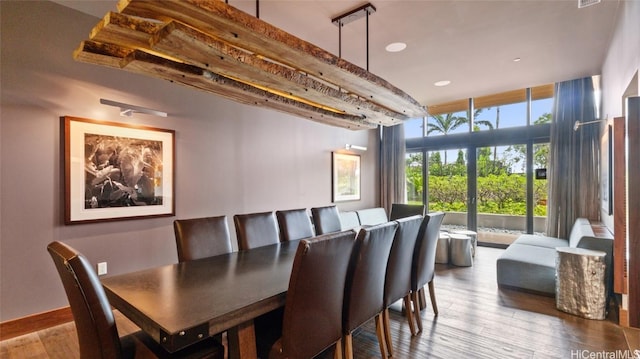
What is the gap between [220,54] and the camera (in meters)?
1.58

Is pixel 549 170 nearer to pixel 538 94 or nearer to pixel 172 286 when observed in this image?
pixel 538 94

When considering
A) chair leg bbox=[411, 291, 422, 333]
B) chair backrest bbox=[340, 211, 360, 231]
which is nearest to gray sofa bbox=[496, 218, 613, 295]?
chair leg bbox=[411, 291, 422, 333]

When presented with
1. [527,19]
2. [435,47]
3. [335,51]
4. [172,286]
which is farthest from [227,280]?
[527,19]

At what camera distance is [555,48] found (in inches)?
135

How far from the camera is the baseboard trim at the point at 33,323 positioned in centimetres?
246

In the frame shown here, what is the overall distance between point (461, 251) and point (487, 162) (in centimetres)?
224

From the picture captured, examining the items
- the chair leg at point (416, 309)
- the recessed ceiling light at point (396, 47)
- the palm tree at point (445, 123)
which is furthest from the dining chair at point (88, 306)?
the palm tree at point (445, 123)

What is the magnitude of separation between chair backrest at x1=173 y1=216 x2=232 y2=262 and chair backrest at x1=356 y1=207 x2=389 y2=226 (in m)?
3.41

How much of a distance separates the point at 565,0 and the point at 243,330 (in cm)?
358

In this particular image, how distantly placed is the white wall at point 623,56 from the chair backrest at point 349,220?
347 centimetres

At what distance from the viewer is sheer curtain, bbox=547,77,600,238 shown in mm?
4742

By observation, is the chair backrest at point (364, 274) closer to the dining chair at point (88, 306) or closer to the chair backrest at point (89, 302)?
the dining chair at point (88, 306)

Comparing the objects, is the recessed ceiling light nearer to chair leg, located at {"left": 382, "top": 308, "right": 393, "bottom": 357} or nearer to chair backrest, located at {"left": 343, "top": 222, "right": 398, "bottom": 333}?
chair backrest, located at {"left": 343, "top": 222, "right": 398, "bottom": 333}

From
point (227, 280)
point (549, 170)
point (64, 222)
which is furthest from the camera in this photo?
point (549, 170)
